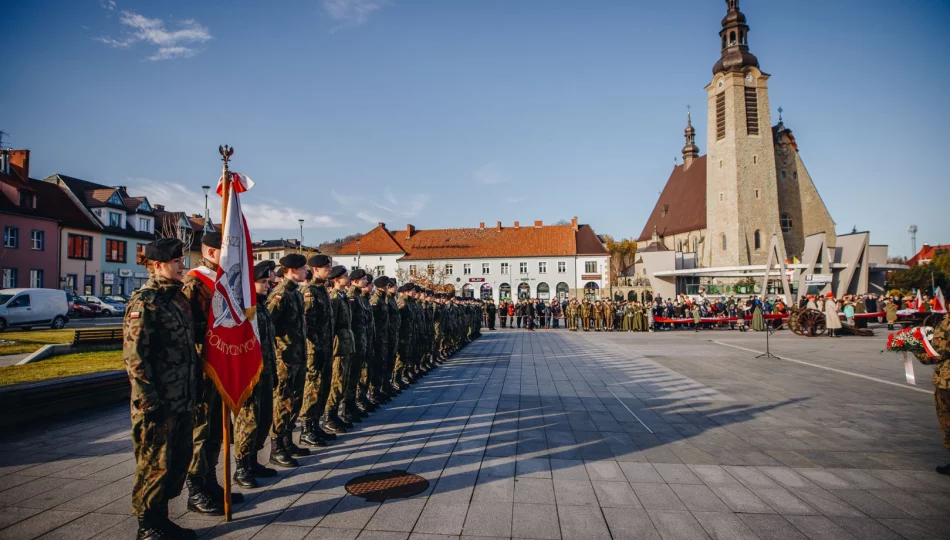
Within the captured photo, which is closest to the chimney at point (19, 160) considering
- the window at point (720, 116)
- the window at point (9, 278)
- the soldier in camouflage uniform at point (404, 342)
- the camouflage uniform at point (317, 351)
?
the window at point (9, 278)

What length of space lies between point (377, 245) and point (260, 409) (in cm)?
6692

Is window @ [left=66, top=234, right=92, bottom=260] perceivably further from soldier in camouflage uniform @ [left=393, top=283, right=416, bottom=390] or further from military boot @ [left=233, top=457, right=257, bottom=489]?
military boot @ [left=233, top=457, right=257, bottom=489]

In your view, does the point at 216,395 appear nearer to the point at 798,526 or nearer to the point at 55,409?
the point at 55,409

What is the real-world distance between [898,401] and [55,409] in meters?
13.0

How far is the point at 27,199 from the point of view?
3684cm

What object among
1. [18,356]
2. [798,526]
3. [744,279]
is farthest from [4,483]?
[744,279]

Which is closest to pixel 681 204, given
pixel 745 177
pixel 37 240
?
pixel 745 177

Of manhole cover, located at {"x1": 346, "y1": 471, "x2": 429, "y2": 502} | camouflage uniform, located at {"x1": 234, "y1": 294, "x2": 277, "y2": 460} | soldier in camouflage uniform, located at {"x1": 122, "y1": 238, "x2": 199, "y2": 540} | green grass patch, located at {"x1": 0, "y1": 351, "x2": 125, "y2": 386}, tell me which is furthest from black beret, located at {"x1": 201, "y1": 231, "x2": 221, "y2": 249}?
green grass patch, located at {"x1": 0, "y1": 351, "x2": 125, "y2": 386}

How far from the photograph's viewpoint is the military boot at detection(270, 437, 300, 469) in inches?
204

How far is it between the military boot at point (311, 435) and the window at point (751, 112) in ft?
203

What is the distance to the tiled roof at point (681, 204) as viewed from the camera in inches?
2552

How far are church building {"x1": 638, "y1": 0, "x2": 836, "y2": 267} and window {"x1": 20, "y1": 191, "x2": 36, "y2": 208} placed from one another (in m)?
62.1

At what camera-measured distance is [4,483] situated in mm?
4594

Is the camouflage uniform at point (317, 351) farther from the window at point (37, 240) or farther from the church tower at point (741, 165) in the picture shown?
the church tower at point (741, 165)
